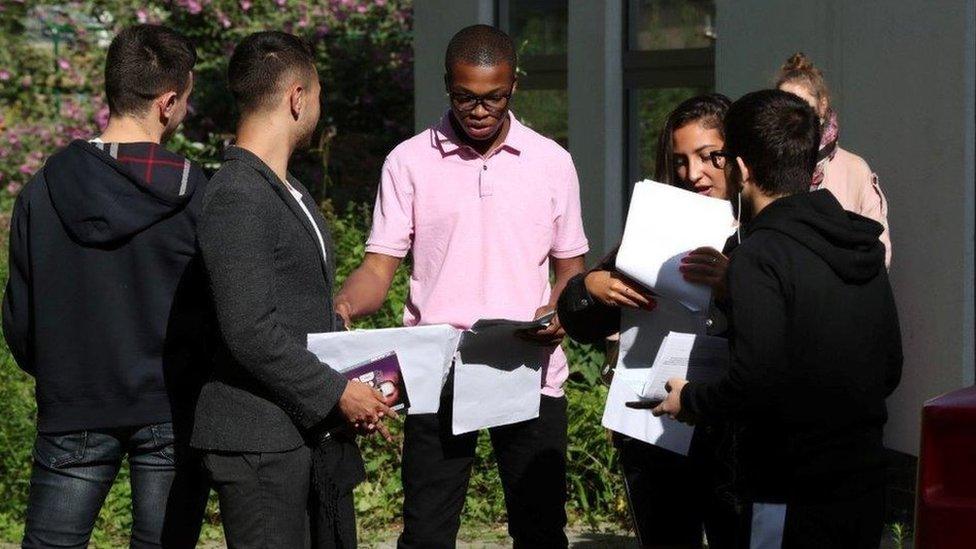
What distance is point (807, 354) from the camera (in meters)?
3.41

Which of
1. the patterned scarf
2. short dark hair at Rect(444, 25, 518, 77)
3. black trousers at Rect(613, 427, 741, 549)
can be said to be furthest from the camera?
Answer: the patterned scarf

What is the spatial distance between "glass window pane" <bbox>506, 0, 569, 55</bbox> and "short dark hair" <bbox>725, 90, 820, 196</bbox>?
6.21m

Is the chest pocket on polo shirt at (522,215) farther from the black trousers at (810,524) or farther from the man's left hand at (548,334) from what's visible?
the black trousers at (810,524)

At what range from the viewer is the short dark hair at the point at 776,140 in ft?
11.4

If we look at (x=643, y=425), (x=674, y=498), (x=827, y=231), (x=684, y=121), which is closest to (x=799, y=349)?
(x=827, y=231)

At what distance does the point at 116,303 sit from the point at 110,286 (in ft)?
0.15

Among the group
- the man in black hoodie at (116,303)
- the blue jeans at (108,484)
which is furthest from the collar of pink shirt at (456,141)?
the blue jeans at (108,484)

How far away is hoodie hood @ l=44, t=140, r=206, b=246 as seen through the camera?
407 cm

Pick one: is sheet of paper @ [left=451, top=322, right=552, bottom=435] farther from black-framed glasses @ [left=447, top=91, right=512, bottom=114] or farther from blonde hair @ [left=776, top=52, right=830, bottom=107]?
blonde hair @ [left=776, top=52, right=830, bottom=107]

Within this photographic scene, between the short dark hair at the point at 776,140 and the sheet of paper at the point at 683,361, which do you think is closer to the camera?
the short dark hair at the point at 776,140

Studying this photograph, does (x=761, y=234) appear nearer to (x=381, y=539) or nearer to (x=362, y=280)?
(x=362, y=280)

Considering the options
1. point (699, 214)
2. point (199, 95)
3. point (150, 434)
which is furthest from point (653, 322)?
point (199, 95)

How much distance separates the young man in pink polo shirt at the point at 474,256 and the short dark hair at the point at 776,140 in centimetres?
123

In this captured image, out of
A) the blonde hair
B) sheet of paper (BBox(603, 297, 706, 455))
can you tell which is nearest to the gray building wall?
the blonde hair
